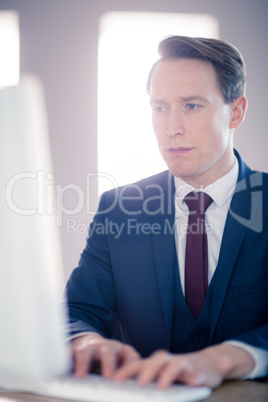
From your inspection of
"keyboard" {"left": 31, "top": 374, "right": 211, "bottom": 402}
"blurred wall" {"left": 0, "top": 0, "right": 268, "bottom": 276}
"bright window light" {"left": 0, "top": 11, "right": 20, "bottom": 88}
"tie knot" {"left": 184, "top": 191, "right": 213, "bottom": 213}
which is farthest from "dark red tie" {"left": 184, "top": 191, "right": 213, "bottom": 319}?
"bright window light" {"left": 0, "top": 11, "right": 20, "bottom": 88}

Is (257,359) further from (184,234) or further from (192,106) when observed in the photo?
(192,106)

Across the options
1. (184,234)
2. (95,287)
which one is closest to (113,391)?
(95,287)

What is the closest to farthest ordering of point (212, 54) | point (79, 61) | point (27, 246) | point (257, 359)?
point (27, 246), point (257, 359), point (212, 54), point (79, 61)

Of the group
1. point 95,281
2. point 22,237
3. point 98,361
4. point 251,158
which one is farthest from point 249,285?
point 251,158

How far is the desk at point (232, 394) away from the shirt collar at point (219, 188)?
778mm

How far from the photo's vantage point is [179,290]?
1.51 metres

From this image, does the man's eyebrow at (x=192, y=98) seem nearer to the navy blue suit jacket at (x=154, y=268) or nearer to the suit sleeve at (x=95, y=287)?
the navy blue suit jacket at (x=154, y=268)

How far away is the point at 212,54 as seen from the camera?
1.75m

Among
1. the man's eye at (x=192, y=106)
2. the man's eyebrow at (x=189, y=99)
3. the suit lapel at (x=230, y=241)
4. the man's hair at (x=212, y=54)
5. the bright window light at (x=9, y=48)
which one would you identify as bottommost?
the suit lapel at (x=230, y=241)

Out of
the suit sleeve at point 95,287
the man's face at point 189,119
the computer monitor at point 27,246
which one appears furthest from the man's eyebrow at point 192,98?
the computer monitor at point 27,246

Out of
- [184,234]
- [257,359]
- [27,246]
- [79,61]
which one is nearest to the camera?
[27,246]

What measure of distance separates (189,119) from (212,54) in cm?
28

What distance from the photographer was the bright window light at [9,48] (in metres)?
3.73

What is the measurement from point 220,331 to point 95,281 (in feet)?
1.49
